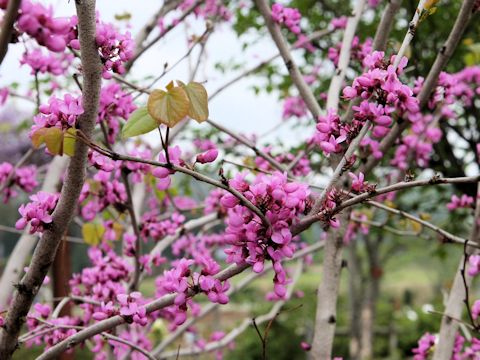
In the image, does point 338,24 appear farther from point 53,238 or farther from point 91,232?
point 53,238

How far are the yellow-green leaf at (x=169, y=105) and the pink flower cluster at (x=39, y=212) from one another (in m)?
0.48

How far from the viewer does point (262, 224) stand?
141 cm

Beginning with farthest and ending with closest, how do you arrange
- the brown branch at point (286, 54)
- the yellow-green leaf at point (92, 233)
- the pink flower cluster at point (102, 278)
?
1. the yellow-green leaf at point (92, 233)
2. the brown branch at point (286, 54)
3. the pink flower cluster at point (102, 278)

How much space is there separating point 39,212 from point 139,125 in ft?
1.33

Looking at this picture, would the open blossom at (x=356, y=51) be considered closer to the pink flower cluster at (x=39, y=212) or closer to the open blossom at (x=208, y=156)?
the open blossom at (x=208, y=156)

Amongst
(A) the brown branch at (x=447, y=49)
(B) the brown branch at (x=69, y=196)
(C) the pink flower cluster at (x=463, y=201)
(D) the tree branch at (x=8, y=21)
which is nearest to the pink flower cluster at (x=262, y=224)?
A: (B) the brown branch at (x=69, y=196)

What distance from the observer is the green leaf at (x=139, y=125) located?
4.11ft

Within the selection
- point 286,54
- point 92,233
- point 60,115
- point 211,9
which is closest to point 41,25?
point 60,115

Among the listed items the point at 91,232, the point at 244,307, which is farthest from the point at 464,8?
the point at 244,307

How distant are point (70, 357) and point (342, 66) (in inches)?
115

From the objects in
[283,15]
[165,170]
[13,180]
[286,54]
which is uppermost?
[283,15]

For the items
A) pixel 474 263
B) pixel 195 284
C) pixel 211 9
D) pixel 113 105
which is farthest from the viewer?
pixel 211 9

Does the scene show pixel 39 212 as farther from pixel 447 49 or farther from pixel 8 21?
pixel 447 49

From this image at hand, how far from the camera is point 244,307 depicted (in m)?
23.6
